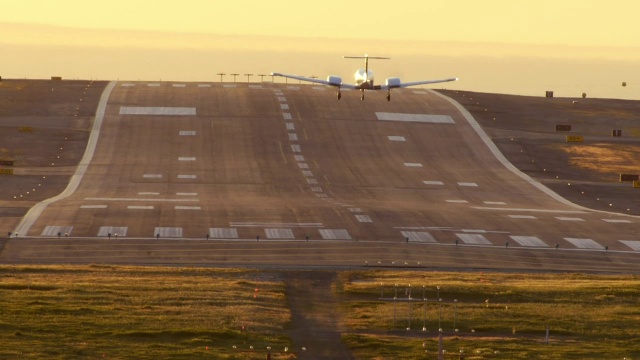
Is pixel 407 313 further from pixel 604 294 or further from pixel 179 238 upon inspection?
pixel 179 238

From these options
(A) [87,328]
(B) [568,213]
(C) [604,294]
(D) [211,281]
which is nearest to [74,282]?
(D) [211,281]

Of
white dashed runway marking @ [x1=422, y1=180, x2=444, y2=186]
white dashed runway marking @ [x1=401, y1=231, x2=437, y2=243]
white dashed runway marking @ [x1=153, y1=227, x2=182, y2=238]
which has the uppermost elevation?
white dashed runway marking @ [x1=422, y1=180, x2=444, y2=186]

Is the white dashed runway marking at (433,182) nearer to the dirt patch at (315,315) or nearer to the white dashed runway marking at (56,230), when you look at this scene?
the white dashed runway marking at (56,230)

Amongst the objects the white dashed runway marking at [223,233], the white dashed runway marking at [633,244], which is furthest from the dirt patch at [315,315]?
the white dashed runway marking at [633,244]

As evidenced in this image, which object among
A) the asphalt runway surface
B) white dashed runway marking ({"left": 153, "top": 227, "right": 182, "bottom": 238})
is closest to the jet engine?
the asphalt runway surface

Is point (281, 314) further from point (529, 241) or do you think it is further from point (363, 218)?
point (363, 218)

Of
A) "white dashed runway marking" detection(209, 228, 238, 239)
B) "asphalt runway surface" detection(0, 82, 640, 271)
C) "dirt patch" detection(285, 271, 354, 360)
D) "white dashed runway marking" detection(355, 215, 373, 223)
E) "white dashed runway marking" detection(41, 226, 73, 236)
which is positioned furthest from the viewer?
"white dashed runway marking" detection(355, 215, 373, 223)

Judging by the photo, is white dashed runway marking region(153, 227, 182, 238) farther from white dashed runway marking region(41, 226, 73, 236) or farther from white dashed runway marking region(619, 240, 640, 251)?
white dashed runway marking region(619, 240, 640, 251)
